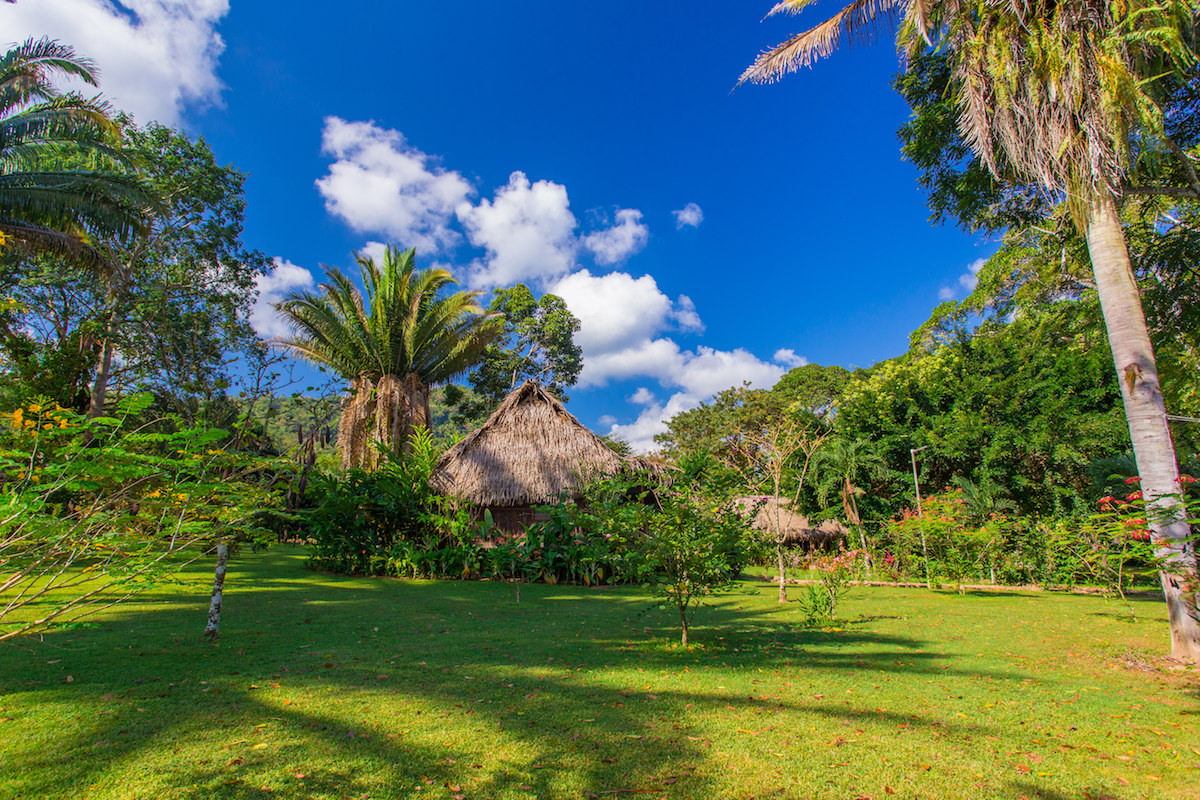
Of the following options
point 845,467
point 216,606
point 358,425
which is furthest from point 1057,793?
point 845,467

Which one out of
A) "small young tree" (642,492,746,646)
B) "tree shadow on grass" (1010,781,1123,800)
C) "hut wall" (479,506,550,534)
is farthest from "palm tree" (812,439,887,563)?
"tree shadow on grass" (1010,781,1123,800)

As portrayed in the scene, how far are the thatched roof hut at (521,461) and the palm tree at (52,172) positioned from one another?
27.5 feet

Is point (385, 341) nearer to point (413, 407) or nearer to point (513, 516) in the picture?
point (413, 407)

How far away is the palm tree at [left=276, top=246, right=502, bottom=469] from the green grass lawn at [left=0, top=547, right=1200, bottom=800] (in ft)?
36.1

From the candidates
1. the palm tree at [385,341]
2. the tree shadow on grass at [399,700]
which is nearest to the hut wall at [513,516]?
the palm tree at [385,341]

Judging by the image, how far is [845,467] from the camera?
2023 centimetres

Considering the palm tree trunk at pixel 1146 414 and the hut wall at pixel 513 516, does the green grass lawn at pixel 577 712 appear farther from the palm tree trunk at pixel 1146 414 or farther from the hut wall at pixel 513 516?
the hut wall at pixel 513 516

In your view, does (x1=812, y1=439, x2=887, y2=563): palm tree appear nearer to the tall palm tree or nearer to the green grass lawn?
the green grass lawn

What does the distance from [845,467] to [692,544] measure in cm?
1696

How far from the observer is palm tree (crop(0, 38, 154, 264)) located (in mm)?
9578

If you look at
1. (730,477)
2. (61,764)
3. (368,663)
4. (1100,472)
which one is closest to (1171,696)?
(730,477)

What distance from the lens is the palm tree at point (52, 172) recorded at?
958 cm

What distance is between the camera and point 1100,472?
15562 mm

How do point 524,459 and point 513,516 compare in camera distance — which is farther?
point 524,459
